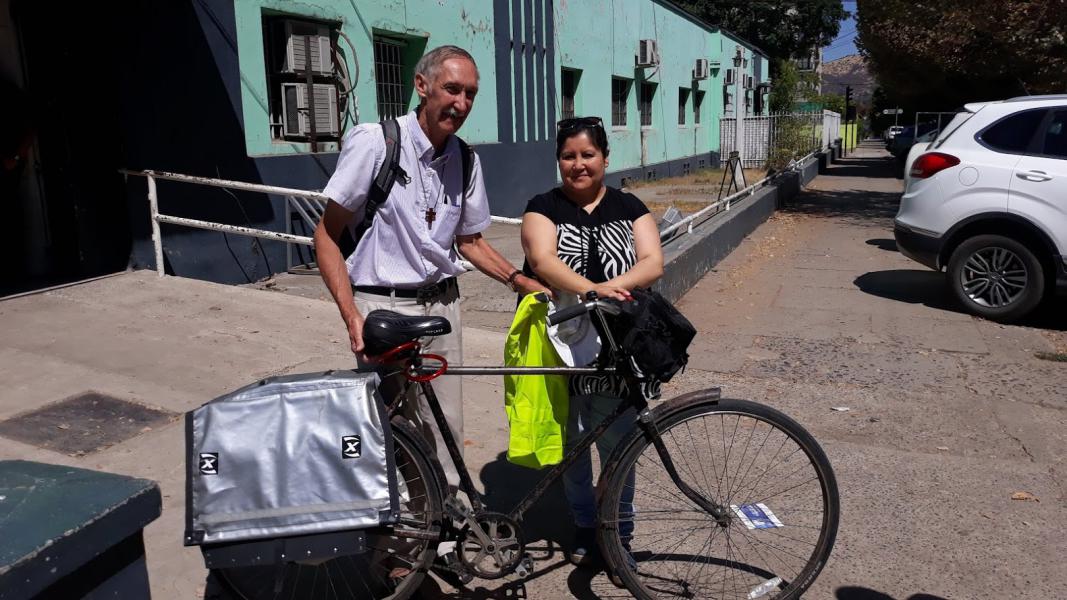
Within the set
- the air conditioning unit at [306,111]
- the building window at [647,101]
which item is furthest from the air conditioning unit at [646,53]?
the air conditioning unit at [306,111]

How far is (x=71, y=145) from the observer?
7180 millimetres

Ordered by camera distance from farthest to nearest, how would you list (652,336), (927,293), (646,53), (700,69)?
(700,69)
(646,53)
(927,293)
(652,336)

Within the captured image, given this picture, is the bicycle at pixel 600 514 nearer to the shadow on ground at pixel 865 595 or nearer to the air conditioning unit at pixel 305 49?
the shadow on ground at pixel 865 595

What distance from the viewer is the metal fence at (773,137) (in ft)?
Answer: 75.7

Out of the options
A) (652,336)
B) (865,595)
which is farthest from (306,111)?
(865,595)

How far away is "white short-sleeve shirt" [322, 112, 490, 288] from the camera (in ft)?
9.93

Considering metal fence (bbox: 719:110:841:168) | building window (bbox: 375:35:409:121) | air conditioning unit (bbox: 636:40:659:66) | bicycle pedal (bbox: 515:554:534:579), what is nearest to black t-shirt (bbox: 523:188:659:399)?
bicycle pedal (bbox: 515:554:534:579)

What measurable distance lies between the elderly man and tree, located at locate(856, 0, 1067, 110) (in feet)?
46.8

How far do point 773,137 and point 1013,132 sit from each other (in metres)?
16.4

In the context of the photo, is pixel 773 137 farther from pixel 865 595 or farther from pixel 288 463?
pixel 288 463

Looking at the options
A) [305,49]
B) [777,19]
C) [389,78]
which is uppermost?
[777,19]

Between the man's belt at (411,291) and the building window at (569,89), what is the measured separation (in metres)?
14.2

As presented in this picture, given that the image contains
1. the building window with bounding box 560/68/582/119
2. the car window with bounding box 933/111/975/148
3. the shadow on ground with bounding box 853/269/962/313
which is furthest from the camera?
the building window with bounding box 560/68/582/119

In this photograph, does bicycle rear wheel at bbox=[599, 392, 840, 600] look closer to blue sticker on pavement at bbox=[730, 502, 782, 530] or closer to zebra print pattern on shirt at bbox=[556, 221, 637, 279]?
blue sticker on pavement at bbox=[730, 502, 782, 530]
